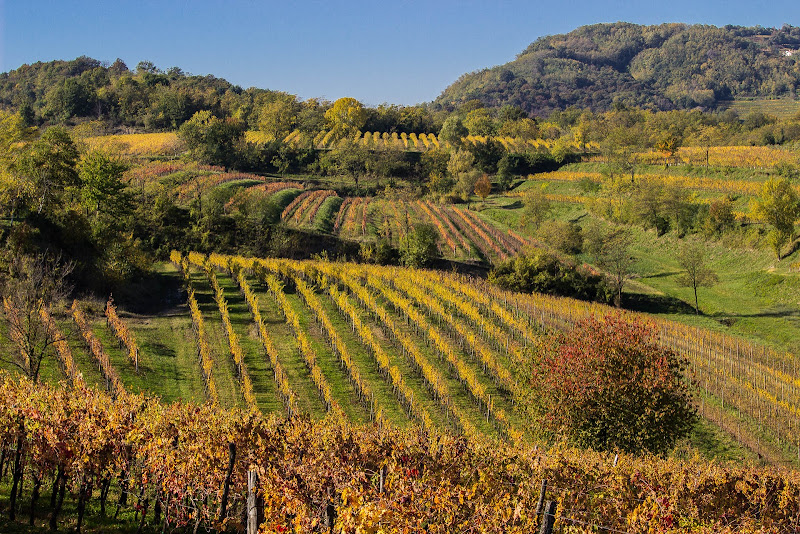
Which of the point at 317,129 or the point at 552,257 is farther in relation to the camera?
the point at 317,129

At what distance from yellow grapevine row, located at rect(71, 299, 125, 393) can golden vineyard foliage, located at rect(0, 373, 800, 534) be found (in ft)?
31.2

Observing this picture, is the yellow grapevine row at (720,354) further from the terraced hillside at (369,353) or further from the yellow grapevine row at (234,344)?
the yellow grapevine row at (234,344)

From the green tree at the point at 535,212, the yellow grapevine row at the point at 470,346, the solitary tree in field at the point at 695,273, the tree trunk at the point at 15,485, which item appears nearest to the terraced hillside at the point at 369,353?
the yellow grapevine row at the point at 470,346

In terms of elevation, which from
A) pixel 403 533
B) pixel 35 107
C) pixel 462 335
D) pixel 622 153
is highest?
pixel 35 107

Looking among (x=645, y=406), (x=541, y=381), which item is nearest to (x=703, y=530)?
(x=645, y=406)

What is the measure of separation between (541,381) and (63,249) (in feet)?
93.6

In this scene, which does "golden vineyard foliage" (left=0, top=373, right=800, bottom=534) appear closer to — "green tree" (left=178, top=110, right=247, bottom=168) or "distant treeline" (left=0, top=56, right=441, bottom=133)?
"green tree" (left=178, top=110, right=247, bottom=168)

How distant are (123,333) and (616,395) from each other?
22369 mm

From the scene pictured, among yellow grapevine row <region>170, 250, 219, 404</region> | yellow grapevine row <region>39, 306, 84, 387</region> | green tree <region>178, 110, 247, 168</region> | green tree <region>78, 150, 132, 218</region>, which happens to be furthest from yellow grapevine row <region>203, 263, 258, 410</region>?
green tree <region>178, 110, 247, 168</region>

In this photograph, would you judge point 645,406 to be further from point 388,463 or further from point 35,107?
point 35,107

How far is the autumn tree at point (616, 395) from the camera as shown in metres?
19.2

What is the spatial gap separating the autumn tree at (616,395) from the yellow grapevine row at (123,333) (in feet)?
59.6

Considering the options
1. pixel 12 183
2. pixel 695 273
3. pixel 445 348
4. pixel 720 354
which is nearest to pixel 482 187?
pixel 695 273

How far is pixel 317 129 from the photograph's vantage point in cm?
10162
